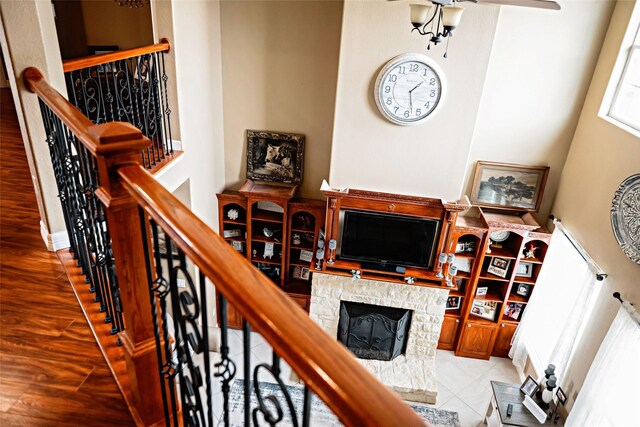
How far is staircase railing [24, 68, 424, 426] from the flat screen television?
3.80 meters

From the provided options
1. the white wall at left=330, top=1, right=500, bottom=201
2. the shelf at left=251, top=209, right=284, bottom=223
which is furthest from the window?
the shelf at left=251, top=209, right=284, bottom=223

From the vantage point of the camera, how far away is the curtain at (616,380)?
3967mm

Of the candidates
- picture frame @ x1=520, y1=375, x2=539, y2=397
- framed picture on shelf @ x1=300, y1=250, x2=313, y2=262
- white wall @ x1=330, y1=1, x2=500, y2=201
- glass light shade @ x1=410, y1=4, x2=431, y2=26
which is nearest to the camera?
glass light shade @ x1=410, y1=4, x2=431, y2=26

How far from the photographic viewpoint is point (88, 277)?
2.45 metres

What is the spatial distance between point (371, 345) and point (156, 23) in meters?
4.61

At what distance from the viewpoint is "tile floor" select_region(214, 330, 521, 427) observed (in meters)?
5.73

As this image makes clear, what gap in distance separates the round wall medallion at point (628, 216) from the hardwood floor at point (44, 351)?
444cm

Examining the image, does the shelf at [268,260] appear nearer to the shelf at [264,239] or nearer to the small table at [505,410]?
the shelf at [264,239]

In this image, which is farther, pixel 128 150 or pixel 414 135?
pixel 414 135

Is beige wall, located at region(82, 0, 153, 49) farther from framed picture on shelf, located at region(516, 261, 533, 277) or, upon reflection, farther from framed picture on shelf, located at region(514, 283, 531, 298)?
framed picture on shelf, located at region(514, 283, 531, 298)

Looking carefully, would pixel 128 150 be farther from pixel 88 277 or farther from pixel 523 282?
pixel 523 282

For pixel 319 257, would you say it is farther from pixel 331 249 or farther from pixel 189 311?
pixel 189 311

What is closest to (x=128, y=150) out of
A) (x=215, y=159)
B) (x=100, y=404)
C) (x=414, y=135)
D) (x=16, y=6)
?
(x=100, y=404)

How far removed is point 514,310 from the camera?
6.28m
